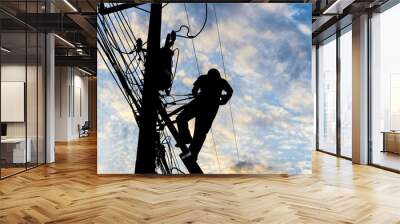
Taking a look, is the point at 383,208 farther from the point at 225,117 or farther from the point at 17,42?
the point at 17,42

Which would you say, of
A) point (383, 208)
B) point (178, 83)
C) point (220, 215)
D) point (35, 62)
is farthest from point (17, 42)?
point (383, 208)

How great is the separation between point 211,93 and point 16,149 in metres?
3.75

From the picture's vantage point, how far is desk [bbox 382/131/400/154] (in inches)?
274

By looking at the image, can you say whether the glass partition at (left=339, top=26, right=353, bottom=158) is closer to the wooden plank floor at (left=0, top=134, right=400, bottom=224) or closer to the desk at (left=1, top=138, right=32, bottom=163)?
the wooden plank floor at (left=0, top=134, right=400, bottom=224)

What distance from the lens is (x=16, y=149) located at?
684cm

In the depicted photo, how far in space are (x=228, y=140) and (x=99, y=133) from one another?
2.16 meters

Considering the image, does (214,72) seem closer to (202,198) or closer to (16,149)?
(202,198)

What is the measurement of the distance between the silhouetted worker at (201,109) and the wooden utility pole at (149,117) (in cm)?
47

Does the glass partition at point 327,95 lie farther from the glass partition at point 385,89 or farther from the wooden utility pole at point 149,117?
the wooden utility pole at point 149,117

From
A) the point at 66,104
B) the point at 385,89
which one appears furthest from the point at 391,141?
the point at 66,104

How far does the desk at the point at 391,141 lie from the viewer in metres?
6.95

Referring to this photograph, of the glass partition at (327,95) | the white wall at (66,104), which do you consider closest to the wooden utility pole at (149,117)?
the glass partition at (327,95)

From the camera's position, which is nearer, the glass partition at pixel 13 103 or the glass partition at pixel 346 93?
the glass partition at pixel 13 103

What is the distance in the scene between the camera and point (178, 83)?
6.27 meters
